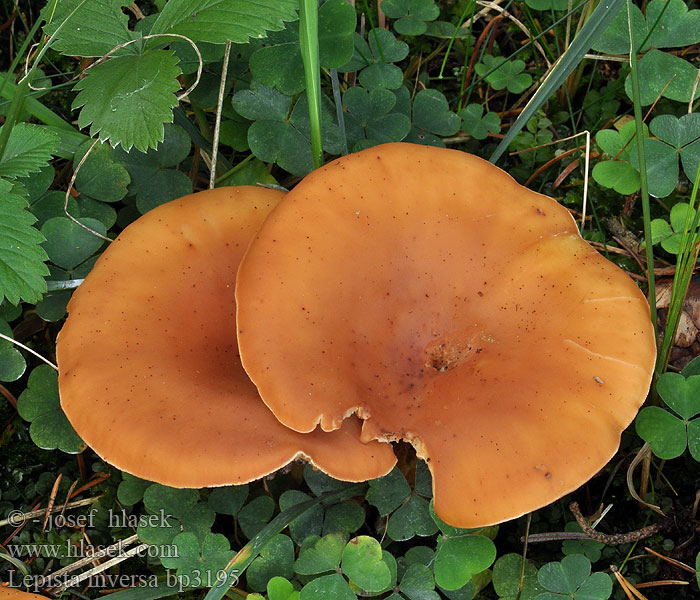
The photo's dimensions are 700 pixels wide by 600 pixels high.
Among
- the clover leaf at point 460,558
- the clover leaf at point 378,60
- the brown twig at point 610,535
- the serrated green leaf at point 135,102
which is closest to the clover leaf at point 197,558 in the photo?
the clover leaf at point 460,558

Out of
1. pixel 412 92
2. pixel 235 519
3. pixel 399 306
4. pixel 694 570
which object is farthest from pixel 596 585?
pixel 412 92

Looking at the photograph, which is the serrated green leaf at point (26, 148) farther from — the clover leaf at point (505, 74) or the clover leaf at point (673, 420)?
the clover leaf at point (673, 420)

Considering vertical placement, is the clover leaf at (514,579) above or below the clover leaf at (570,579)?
below

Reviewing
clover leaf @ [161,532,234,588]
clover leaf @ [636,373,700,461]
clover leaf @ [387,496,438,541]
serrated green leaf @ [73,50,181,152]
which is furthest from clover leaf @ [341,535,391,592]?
serrated green leaf @ [73,50,181,152]

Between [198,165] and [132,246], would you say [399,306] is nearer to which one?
[132,246]

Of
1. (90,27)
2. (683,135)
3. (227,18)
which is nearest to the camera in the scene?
(227,18)

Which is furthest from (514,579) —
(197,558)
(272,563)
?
(197,558)

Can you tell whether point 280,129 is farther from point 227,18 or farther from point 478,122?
point 478,122
